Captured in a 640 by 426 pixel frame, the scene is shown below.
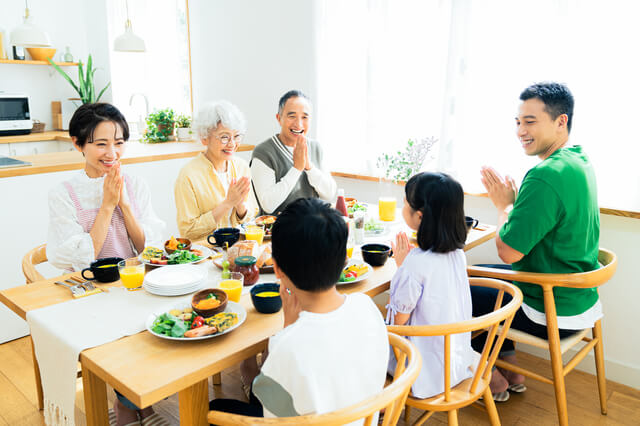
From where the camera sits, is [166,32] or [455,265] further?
[166,32]

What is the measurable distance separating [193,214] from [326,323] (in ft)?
4.87

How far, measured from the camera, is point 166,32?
4.59m

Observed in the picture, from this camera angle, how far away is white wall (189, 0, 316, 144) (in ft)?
11.5

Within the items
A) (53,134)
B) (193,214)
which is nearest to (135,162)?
(193,214)

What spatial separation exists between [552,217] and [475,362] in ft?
1.98

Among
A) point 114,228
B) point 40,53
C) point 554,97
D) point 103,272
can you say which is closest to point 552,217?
point 554,97

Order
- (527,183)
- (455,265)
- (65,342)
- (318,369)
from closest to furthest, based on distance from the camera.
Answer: (318,369), (65,342), (455,265), (527,183)

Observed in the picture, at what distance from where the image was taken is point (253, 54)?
386 centimetres

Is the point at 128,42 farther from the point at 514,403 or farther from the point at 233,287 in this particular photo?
the point at 514,403

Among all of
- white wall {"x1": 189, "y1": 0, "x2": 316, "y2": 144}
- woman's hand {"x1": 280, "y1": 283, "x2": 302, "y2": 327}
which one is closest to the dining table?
woman's hand {"x1": 280, "y1": 283, "x2": 302, "y2": 327}

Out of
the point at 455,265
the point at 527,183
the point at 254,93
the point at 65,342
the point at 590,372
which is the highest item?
the point at 254,93

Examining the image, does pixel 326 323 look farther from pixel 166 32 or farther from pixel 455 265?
pixel 166 32

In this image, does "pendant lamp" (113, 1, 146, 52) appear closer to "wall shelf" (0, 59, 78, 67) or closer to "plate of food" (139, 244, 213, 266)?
"wall shelf" (0, 59, 78, 67)

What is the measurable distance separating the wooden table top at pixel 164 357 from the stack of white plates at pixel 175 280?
0.21m
